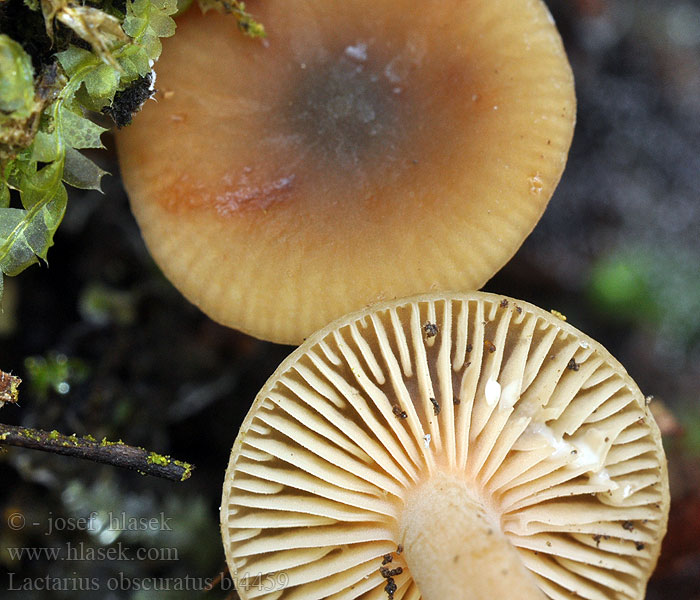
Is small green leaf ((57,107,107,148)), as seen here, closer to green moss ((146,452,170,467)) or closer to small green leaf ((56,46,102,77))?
small green leaf ((56,46,102,77))

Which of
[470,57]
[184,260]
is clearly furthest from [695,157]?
[184,260]

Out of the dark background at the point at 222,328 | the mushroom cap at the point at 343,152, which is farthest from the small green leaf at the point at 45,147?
the dark background at the point at 222,328

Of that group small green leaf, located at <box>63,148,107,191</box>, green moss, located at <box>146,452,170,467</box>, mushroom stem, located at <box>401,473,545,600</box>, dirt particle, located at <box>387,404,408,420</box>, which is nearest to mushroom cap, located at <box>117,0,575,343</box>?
small green leaf, located at <box>63,148,107,191</box>

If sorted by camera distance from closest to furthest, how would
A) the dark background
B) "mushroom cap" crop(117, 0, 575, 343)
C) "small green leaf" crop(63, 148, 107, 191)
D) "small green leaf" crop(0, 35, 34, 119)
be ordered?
1. "small green leaf" crop(0, 35, 34, 119)
2. "small green leaf" crop(63, 148, 107, 191)
3. "mushroom cap" crop(117, 0, 575, 343)
4. the dark background

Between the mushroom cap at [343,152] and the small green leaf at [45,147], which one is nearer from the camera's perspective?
the small green leaf at [45,147]

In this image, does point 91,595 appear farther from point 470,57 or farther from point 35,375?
point 470,57

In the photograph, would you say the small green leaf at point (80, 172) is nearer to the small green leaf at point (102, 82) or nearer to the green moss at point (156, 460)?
the small green leaf at point (102, 82)
